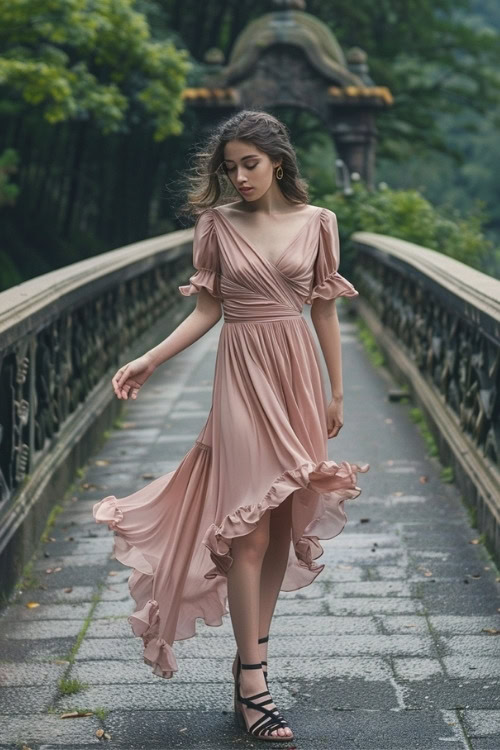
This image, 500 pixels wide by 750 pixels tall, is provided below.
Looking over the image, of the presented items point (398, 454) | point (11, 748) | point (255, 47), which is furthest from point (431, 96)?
point (11, 748)

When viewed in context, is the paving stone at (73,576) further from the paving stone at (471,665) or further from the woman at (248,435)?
the paving stone at (471,665)

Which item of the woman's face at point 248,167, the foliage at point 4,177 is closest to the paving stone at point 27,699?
the woman's face at point 248,167

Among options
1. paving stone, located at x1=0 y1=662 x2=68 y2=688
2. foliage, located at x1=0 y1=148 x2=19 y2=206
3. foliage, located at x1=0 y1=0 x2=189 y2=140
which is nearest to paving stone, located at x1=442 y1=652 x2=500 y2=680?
paving stone, located at x1=0 y1=662 x2=68 y2=688

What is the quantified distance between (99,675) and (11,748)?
0.66 meters

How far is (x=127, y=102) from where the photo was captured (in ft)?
75.7

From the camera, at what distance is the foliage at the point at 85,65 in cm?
1742

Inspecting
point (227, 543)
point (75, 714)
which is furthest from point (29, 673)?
point (227, 543)

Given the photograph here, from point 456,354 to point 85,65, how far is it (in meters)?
14.4

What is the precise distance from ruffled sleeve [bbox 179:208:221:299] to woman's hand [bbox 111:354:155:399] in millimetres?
254

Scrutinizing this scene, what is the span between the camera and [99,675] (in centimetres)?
446

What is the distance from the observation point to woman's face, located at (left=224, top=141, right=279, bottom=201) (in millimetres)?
3971

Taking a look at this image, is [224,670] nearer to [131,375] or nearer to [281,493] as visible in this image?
[281,493]

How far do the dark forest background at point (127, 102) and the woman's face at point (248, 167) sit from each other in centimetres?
754

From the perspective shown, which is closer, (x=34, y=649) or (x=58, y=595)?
(x=34, y=649)
